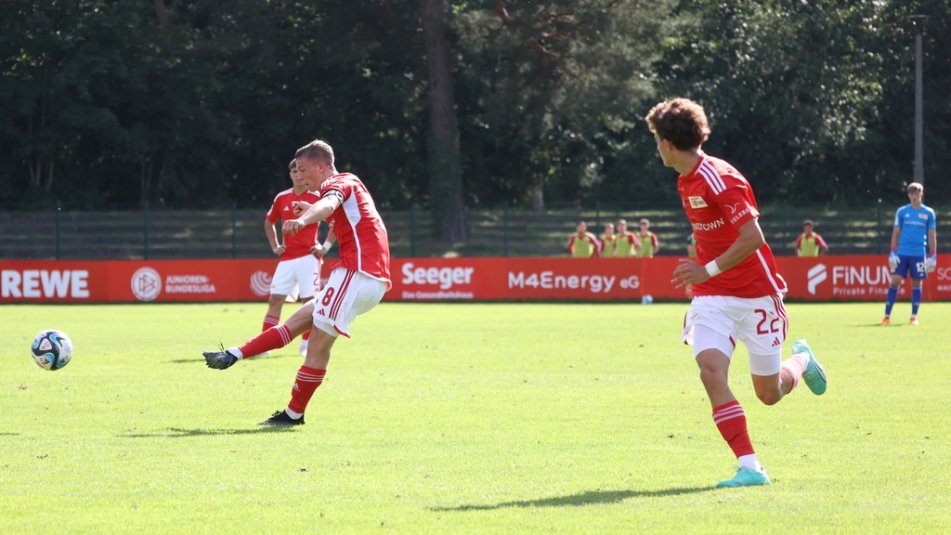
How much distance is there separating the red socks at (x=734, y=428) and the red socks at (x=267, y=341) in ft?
13.1

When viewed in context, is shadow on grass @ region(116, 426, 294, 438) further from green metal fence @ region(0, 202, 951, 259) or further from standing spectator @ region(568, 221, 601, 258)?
green metal fence @ region(0, 202, 951, 259)

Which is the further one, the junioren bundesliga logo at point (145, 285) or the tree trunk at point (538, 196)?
the tree trunk at point (538, 196)

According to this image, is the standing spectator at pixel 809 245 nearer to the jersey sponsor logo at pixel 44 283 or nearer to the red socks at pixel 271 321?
the jersey sponsor logo at pixel 44 283

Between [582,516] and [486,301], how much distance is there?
91.1ft

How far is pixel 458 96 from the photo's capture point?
167 feet

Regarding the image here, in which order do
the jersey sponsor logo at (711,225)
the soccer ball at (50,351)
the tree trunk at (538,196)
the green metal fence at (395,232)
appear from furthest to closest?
1. the tree trunk at (538,196)
2. the green metal fence at (395,232)
3. the soccer ball at (50,351)
4. the jersey sponsor logo at (711,225)

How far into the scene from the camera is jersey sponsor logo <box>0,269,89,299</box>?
1314 inches

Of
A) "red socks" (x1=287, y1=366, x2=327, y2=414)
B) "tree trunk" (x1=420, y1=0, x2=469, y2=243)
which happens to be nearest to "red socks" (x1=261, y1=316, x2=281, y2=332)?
"red socks" (x1=287, y1=366, x2=327, y2=414)

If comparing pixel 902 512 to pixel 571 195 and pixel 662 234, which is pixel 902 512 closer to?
pixel 662 234

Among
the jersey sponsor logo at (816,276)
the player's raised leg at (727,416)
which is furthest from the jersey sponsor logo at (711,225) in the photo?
the jersey sponsor logo at (816,276)

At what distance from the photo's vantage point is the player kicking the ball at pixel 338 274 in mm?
10281

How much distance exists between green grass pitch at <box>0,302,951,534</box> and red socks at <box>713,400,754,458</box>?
0.27 m

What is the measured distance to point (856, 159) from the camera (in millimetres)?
55875

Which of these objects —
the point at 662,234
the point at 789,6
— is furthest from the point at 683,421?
the point at 789,6
